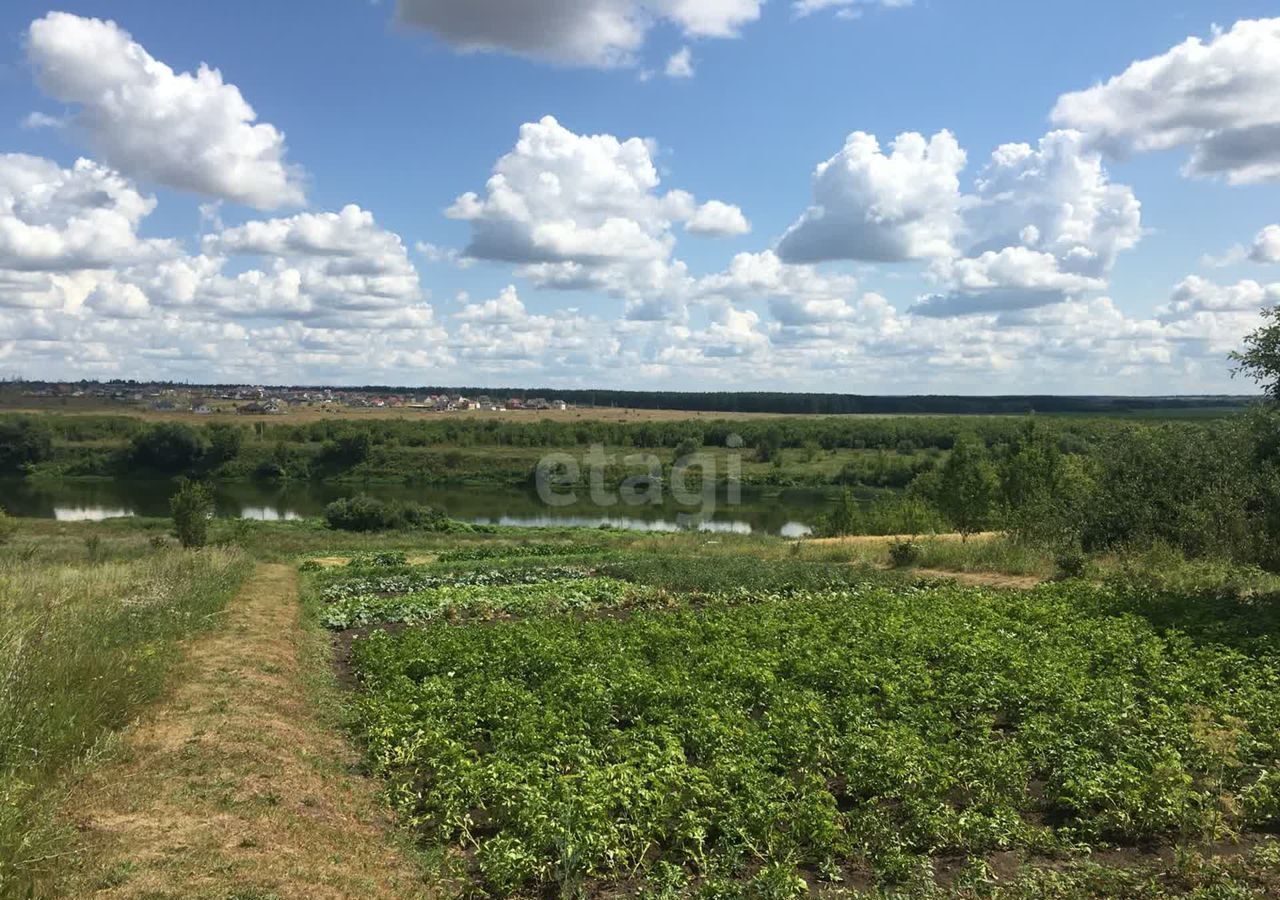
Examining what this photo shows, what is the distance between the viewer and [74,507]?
64812 millimetres

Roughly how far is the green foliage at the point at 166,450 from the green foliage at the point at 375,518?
48724 millimetres

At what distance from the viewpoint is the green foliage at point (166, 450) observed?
→ 293 feet

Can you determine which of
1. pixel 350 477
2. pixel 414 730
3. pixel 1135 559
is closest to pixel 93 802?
pixel 414 730

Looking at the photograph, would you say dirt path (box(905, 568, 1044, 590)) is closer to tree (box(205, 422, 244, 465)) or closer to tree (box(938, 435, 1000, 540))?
tree (box(938, 435, 1000, 540))

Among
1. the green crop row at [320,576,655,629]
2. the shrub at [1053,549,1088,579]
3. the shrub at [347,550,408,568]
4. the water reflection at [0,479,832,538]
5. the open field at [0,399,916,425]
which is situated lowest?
the water reflection at [0,479,832,538]

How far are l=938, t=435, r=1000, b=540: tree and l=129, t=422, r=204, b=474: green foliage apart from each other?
79336 millimetres

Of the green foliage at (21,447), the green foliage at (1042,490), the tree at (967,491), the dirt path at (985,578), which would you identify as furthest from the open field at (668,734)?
the green foliage at (21,447)

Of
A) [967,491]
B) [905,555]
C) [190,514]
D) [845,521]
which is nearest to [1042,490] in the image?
[967,491]

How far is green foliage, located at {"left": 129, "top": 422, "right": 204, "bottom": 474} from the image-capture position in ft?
293

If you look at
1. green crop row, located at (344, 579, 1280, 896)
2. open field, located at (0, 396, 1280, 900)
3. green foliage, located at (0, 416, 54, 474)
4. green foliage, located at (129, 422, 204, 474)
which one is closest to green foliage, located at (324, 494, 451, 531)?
open field, located at (0, 396, 1280, 900)

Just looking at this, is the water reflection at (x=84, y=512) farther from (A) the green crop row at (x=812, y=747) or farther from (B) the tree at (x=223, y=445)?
(A) the green crop row at (x=812, y=747)

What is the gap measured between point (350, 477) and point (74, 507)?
28.8 meters

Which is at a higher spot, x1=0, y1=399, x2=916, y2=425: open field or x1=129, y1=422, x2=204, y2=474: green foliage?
x1=0, y1=399, x2=916, y2=425: open field

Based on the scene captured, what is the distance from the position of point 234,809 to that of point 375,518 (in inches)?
1790
